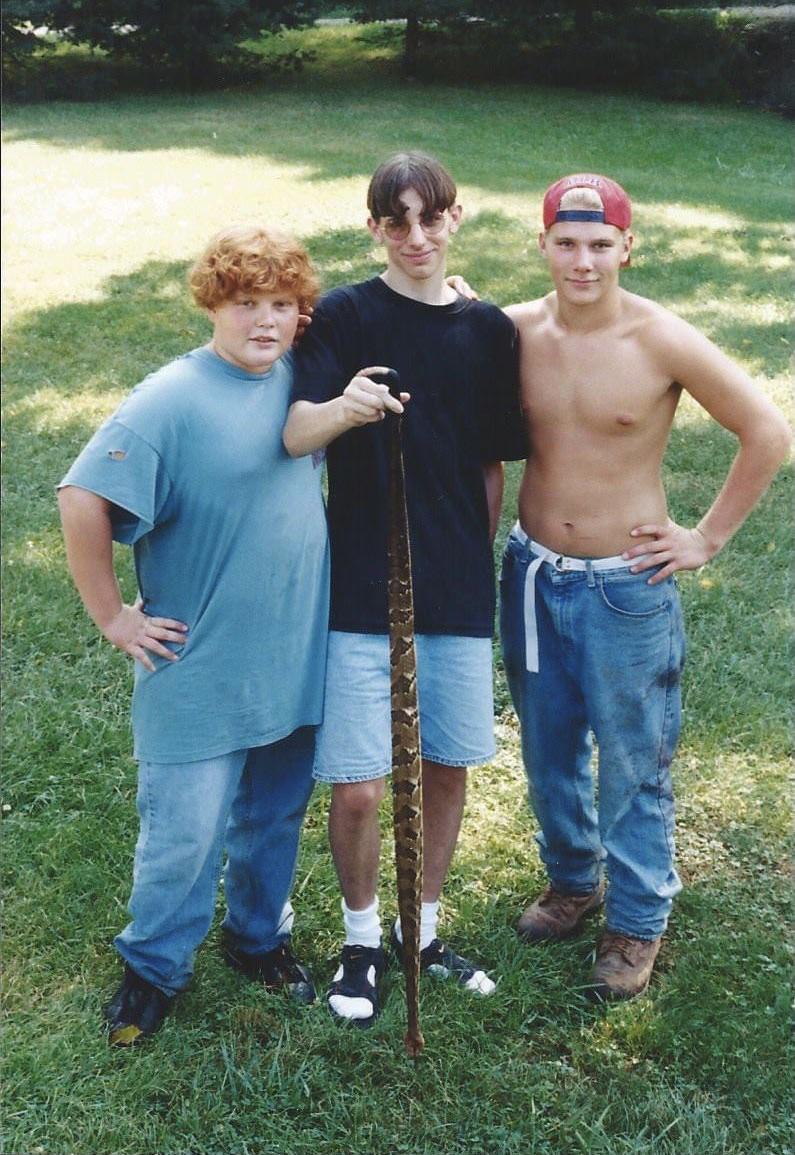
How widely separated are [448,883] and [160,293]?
Result: 23.1ft

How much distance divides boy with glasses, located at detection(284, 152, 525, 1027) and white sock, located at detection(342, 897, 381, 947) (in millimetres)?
53

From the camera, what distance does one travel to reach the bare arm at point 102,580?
2.61 meters

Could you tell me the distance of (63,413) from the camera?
7.32 m

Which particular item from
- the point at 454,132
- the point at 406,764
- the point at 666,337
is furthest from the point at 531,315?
the point at 454,132

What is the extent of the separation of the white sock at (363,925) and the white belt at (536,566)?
74cm

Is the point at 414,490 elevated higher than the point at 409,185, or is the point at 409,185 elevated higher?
the point at 409,185

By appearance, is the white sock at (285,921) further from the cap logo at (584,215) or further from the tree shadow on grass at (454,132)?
the tree shadow on grass at (454,132)

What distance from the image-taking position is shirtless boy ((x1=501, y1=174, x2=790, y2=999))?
2.81 metres

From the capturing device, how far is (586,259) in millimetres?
2762

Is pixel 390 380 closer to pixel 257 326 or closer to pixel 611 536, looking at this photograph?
pixel 257 326

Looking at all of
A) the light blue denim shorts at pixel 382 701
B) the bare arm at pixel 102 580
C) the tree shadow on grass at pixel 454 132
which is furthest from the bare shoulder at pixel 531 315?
the tree shadow on grass at pixel 454 132

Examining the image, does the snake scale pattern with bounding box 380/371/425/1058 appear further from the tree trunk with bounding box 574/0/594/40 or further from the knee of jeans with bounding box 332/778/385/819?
the tree trunk with bounding box 574/0/594/40

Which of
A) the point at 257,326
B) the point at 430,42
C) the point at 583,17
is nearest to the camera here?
the point at 257,326

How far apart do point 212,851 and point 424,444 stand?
1102 millimetres
